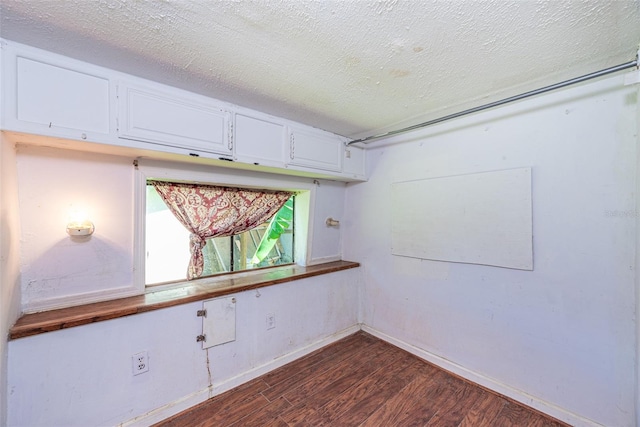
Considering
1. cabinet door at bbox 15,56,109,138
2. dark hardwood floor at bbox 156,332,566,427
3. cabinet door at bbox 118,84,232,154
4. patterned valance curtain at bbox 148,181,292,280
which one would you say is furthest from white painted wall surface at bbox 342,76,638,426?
cabinet door at bbox 15,56,109,138

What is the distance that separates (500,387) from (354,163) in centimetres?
225

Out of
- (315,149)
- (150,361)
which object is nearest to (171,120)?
(315,149)

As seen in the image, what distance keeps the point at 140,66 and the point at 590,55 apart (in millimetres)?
2392

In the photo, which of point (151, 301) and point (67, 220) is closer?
point (67, 220)

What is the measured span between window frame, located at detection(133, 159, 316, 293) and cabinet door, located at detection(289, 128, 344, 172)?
348mm

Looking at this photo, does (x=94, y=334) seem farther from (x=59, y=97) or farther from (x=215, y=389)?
(x=59, y=97)

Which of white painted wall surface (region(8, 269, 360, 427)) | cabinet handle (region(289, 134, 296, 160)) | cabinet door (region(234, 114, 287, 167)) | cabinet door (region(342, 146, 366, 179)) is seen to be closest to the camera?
white painted wall surface (region(8, 269, 360, 427))

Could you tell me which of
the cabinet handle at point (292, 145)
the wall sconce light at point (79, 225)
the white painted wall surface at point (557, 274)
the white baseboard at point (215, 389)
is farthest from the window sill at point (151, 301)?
the white painted wall surface at point (557, 274)

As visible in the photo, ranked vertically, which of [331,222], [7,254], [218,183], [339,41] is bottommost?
[7,254]

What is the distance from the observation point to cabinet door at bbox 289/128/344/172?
2.23 meters

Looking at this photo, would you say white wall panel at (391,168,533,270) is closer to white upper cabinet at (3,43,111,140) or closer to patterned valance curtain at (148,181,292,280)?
patterned valance curtain at (148,181,292,280)

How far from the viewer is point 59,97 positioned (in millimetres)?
1285

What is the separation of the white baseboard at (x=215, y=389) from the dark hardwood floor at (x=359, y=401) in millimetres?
38

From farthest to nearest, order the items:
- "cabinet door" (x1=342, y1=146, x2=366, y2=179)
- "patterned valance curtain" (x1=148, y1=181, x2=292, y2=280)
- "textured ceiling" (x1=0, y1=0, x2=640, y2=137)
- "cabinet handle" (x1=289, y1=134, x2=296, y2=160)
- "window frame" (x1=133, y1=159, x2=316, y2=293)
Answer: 1. "cabinet door" (x1=342, y1=146, x2=366, y2=179)
2. "cabinet handle" (x1=289, y1=134, x2=296, y2=160)
3. "patterned valance curtain" (x1=148, y1=181, x2=292, y2=280)
4. "window frame" (x1=133, y1=159, x2=316, y2=293)
5. "textured ceiling" (x1=0, y1=0, x2=640, y2=137)
